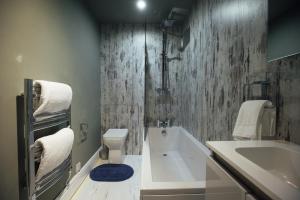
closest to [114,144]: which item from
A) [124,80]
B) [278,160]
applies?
[124,80]

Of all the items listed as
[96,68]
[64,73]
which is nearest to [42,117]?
[64,73]

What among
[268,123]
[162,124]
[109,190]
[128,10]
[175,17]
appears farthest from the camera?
[162,124]

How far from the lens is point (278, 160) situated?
3.10 feet

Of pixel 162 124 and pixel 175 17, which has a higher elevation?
pixel 175 17

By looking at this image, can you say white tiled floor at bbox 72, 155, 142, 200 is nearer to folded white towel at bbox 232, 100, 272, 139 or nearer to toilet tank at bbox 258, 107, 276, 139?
folded white towel at bbox 232, 100, 272, 139

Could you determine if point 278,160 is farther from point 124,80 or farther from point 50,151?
point 124,80

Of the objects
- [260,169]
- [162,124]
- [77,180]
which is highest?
[260,169]

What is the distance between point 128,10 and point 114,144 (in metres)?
2.24

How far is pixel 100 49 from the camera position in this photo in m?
3.60

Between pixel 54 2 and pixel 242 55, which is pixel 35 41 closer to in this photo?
pixel 54 2

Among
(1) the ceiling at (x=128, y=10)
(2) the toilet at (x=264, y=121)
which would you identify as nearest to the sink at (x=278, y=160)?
(2) the toilet at (x=264, y=121)

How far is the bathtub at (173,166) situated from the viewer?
1365mm

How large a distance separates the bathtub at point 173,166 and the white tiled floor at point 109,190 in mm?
308

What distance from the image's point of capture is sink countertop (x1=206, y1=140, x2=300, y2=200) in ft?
1.83
